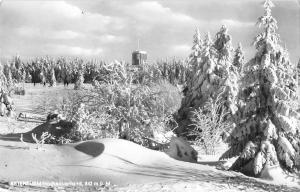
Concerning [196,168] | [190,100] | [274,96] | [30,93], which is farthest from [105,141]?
[30,93]

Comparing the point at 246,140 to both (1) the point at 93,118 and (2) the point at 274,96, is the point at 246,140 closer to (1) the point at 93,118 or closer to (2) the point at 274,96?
(2) the point at 274,96

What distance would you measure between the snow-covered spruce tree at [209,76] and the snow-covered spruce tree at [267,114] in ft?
60.1

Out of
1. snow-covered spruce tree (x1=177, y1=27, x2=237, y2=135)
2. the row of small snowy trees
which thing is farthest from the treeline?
the row of small snowy trees

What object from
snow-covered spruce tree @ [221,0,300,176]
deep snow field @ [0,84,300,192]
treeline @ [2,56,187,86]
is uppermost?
treeline @ [2,56,187,86]

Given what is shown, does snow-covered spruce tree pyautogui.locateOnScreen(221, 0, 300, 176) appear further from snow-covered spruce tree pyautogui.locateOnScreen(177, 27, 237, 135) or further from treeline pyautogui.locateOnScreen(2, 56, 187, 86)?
treeline pyautogui.locateOnScreen(2, 56, 187, 86)

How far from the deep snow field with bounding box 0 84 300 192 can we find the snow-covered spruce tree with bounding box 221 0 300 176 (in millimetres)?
967

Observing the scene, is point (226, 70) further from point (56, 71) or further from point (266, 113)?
point (56, 71)

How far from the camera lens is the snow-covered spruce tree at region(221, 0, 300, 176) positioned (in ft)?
82.3

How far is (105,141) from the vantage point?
25812 millimetres

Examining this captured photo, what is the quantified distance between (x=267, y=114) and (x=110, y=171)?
9521 mm

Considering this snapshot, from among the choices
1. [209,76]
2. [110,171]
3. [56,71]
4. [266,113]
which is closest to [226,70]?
[209,76]

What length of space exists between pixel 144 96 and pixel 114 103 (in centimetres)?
219

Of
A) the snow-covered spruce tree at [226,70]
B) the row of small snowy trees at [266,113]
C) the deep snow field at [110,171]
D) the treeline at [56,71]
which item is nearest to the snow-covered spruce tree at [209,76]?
the snow-covered spruce tree at [226,70]

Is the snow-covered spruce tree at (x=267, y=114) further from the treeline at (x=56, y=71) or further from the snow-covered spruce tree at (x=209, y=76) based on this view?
the treeline at (x=56, y=71)
